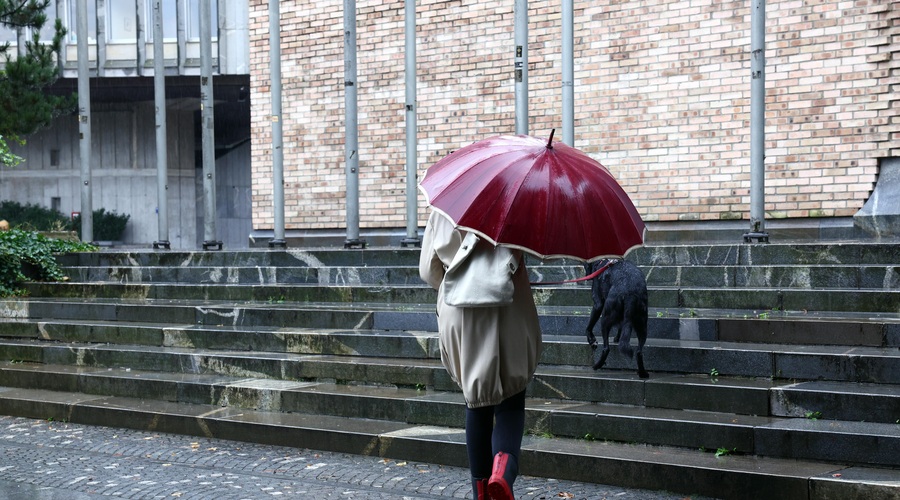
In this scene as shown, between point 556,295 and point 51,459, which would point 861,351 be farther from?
point 51,459

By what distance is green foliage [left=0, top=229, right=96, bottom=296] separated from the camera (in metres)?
12.6

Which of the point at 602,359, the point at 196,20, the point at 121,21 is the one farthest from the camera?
the point at 121,21

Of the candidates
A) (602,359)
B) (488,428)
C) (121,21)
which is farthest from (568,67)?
(121,21)

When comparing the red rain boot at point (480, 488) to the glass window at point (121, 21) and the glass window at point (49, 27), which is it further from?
the glass window at point (49, 27)

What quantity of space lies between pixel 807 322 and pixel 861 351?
49cm

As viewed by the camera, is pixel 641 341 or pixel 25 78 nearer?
pixel 641 341

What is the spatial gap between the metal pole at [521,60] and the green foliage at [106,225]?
18.9m

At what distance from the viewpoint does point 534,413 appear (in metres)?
6.79

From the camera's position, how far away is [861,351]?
662cm

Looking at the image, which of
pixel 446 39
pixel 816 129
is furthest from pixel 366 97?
pixel 816 129

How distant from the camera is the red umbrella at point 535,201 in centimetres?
438

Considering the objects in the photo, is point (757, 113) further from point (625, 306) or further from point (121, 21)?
point (121, 21)

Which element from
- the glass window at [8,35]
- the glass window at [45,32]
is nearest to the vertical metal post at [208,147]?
the glass window at [45,32]

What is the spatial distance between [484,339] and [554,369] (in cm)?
303
